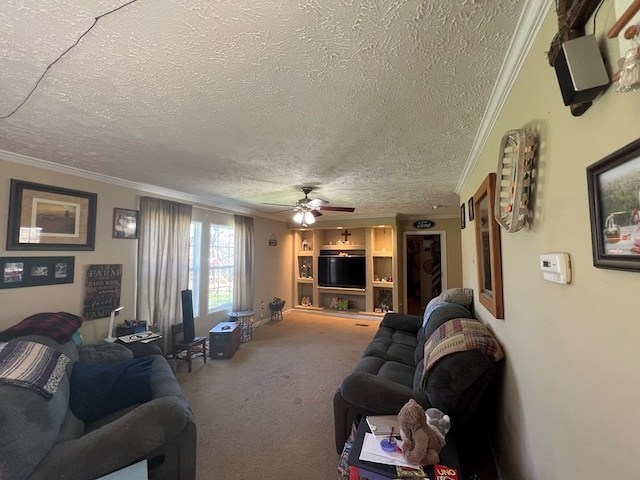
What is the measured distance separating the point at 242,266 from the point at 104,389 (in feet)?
10.4

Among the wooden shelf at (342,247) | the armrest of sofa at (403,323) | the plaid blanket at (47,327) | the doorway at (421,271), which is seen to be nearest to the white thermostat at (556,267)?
the armrest of sofa at (403,323)

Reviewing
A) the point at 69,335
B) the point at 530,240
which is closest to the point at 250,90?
the point at 530,240

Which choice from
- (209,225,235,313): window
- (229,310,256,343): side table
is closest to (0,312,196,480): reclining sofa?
(229,310,256,343): side table

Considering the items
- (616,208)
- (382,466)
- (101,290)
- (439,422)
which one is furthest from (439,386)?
(101,290)

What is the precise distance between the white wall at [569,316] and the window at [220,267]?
423 centimetres

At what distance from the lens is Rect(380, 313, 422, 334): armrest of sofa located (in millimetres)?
3570

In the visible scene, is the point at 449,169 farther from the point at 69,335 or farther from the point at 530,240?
the point at 69,335

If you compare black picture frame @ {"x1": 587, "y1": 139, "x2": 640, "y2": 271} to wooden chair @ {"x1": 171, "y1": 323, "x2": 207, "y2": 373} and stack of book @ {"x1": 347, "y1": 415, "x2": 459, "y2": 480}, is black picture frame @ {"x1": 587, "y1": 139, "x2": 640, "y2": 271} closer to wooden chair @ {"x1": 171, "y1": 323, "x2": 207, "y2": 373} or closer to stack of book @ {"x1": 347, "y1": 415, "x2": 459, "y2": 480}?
stack of book @ {"x1": 347, "y1": 415, "x2": 459, "y2": 480}

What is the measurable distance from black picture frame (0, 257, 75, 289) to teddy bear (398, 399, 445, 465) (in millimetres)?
3298

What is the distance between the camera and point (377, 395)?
177 cm

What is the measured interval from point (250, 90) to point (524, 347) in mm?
1839

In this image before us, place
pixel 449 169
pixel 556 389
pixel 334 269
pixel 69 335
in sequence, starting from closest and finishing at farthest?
pixel 556 389, pixel 69 335, pixel 449 169, pixel 334 269

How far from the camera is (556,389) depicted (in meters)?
0.94

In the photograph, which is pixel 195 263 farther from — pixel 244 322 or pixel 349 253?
pixel 349 253
